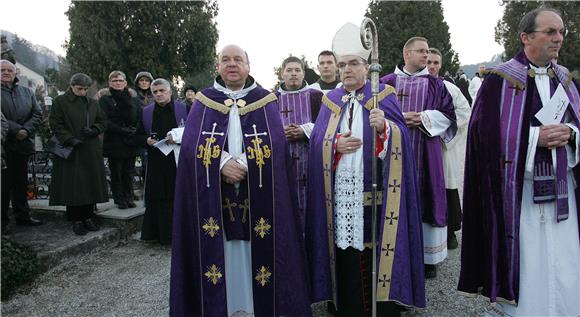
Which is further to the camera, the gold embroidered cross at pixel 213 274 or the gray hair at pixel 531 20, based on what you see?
the gold embroidered cross at pixel 213 274

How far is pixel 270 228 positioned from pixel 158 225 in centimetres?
329

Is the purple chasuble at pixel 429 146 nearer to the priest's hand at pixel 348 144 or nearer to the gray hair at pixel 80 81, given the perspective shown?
the priest's hand at pixel 348 144

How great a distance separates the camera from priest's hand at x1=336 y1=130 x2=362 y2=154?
3.57m

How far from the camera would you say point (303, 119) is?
4.89 meters

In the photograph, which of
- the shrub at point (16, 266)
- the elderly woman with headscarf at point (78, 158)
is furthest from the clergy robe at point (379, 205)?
the elderly woman with headscarf at point (78, 158)

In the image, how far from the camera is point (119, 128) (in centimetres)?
682

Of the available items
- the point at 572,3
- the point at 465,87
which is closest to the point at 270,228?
the point at 465,87

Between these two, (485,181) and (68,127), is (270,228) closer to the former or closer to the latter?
(485,181)

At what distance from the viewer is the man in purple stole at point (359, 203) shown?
11.7ft

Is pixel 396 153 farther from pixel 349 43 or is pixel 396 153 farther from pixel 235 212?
pixel 235 212

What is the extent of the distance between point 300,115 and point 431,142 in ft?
4.80

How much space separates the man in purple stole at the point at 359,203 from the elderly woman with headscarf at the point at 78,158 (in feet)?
12.1

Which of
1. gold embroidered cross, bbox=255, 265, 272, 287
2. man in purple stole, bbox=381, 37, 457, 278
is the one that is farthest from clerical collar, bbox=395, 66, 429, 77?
gold embroidered cross, bbox=255, 265, 272, 287

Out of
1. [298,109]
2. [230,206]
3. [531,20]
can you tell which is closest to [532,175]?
[531,20]
